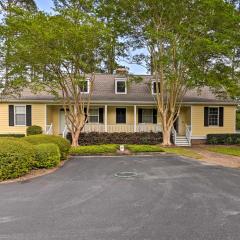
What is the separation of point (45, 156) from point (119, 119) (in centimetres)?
1370

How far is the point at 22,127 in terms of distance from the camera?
23.6 metres

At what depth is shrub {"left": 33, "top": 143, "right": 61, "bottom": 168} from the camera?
11828mm

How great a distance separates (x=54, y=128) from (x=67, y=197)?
17860 millimetres

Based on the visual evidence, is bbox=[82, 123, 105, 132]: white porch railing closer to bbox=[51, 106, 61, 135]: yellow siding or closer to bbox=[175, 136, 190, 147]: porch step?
bbox=[51, 106, 61, 135]: yellow siding

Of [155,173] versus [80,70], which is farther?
[80,70]

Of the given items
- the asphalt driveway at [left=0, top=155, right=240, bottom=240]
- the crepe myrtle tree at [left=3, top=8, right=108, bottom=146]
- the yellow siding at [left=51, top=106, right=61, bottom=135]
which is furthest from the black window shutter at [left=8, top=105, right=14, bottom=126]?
the asphalt driveway at [left=0, top=155, right=240, bottom=240]

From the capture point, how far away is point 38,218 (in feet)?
19.4

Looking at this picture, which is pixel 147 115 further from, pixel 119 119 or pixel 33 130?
pixel 33 130

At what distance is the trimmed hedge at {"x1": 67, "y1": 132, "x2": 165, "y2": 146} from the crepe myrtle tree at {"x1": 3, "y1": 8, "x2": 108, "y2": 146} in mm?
3483

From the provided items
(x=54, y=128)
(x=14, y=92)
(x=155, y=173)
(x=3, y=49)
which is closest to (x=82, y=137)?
(x=54, y=128)

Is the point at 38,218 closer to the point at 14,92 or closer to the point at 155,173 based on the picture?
the point at 155,173

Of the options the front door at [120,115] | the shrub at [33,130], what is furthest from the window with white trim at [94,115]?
the shrub at [33,130]

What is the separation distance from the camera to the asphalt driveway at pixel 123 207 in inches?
201

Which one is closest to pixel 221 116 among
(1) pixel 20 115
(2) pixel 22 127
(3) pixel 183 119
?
(3) pixel 183 119
